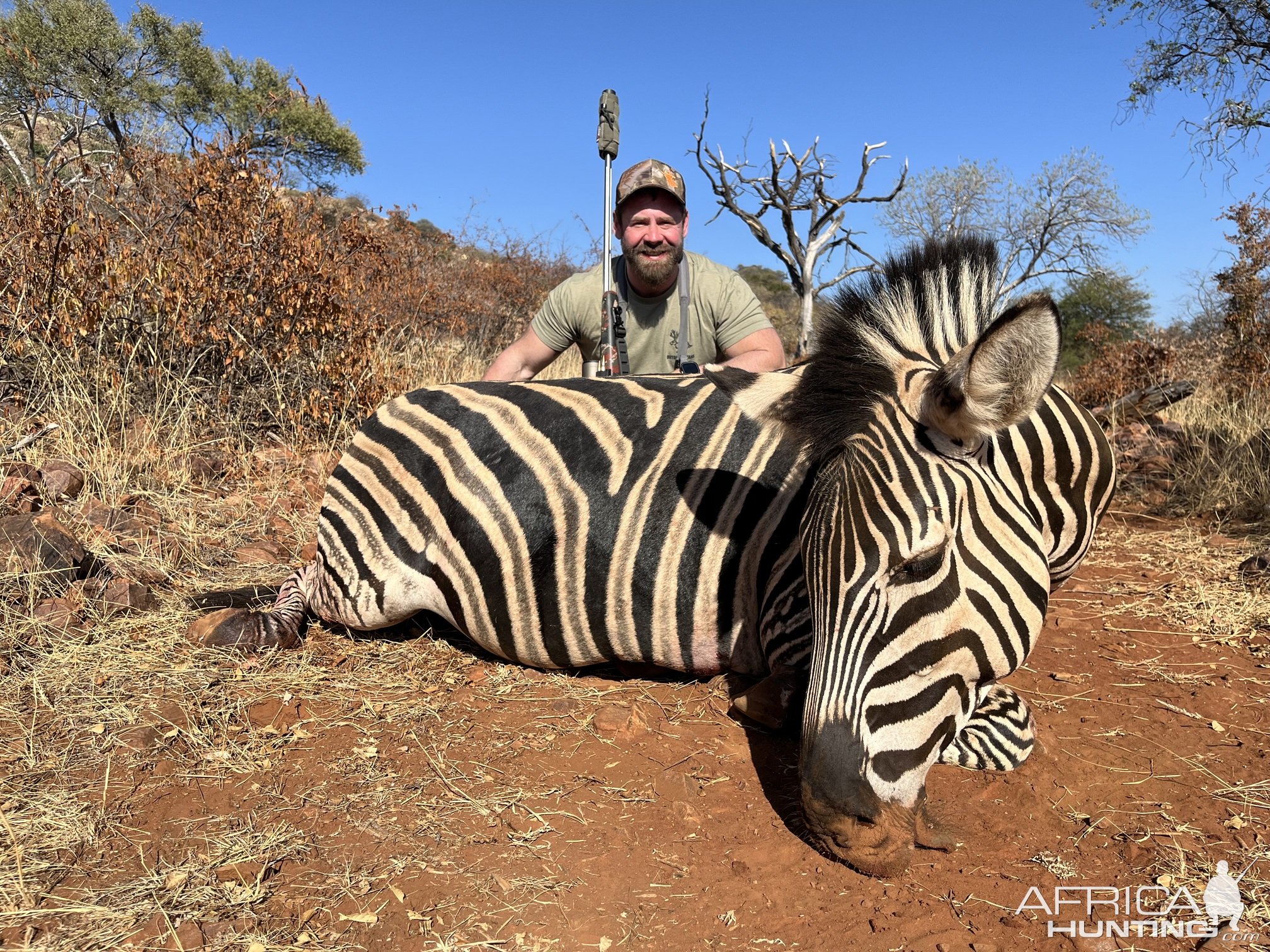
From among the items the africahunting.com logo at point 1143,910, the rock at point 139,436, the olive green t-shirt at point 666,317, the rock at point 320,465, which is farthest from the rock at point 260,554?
the africahunting.com logo at point 1143,910

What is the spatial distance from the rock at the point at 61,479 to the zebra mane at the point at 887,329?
409 cm

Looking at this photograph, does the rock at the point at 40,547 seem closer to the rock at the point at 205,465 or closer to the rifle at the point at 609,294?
the rock at the point at 205,465

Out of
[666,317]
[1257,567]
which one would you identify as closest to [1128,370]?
[1257,567]

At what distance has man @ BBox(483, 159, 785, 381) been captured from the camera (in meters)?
4.78

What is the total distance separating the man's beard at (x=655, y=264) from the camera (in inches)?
186

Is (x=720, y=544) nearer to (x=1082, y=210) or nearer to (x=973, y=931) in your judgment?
(x=973, y=931)

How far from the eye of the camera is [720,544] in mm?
2691

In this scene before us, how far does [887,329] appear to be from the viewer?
2.18 m

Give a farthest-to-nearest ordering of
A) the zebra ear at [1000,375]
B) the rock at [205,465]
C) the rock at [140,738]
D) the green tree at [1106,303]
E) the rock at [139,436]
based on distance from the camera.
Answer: the green tree at [1106,303] < the rock at [205,465] < the rock at [139,436] < the rock at [140,738] < the zebra ear at [1000,375]

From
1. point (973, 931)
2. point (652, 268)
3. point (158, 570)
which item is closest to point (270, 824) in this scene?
point (973, 931)

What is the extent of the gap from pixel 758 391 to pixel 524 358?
3.09 meters

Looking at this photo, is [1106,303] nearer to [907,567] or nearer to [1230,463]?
[1230,463]

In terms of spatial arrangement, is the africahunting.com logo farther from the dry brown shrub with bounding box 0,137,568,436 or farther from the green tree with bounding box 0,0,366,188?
the green tree with bounding box 0,0,366,188

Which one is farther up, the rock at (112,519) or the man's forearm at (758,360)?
the man's forearm at (758,360)
